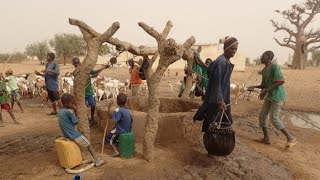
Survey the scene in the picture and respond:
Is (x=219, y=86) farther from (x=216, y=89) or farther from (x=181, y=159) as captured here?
(x=181, y=159)

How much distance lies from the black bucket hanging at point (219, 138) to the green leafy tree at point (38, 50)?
50446mm

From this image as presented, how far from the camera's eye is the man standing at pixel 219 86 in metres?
5.39

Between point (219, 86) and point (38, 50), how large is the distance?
5239 centimetres

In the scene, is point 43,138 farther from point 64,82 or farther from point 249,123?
point 64,82

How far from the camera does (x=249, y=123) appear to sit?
9.11 meters

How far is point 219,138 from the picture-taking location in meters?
5.29

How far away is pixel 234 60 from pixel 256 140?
25.8m


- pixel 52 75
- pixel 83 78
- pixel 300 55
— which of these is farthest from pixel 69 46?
pixel 83 78

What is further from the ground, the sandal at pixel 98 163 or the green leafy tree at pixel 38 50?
the green leafy tree at pixel 38 50

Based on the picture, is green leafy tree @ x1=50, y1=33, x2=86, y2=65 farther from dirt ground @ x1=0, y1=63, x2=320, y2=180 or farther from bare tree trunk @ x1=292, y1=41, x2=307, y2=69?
dirt ground @ x1=0, y1=63, x2=320, y2=180

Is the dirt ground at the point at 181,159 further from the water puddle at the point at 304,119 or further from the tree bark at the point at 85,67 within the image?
the water puddle at the point at 304,119

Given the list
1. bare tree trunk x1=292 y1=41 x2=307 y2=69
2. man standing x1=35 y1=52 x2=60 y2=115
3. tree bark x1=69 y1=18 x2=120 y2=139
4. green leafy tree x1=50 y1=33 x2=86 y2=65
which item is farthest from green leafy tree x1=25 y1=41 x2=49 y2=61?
tree bark x1=69 y1=18 x2=120 y2=139

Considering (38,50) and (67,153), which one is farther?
(38,50)

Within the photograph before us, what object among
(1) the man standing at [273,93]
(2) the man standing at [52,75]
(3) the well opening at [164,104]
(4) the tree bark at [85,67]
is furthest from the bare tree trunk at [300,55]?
(4) the tree bark at [85,67]
